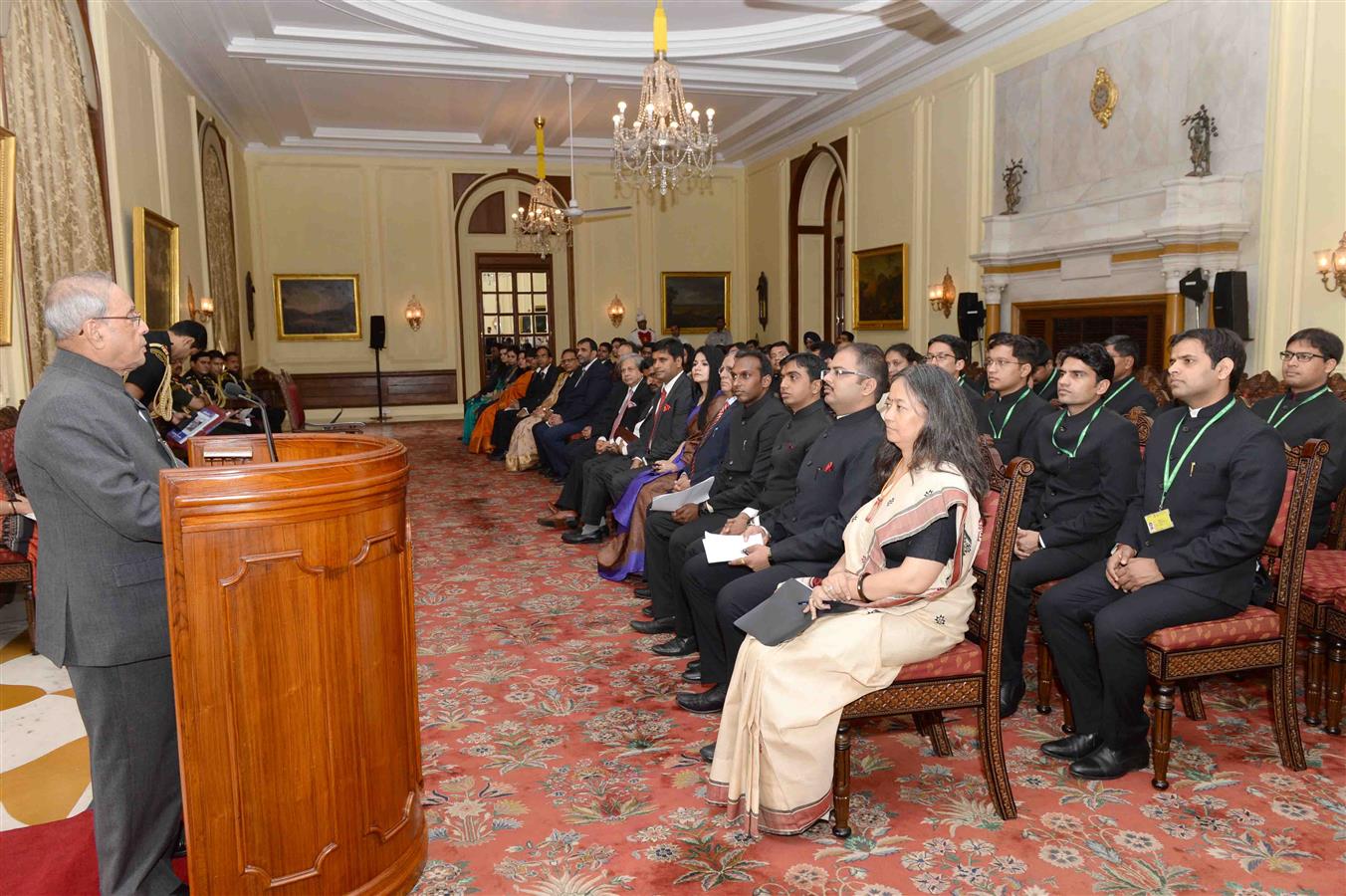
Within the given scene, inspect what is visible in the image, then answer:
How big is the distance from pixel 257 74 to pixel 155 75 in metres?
2.58

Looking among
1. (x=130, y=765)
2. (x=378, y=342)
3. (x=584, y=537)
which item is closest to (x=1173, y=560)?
(x=130, y=765)

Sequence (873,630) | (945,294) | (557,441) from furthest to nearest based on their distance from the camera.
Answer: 1. (945,294)
2. (557,441)
3. (873,630)

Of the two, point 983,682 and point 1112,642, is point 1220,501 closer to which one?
point 1112,642

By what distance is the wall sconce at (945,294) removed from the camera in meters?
10.8

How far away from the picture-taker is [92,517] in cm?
219

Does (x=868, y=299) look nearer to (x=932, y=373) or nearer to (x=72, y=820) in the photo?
(x=932, y=373)

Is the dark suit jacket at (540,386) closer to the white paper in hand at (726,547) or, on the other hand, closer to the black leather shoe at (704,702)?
the white paper in hand at (726,547)

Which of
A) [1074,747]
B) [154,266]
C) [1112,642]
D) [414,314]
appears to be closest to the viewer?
[1112,642]

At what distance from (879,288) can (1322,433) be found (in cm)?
831

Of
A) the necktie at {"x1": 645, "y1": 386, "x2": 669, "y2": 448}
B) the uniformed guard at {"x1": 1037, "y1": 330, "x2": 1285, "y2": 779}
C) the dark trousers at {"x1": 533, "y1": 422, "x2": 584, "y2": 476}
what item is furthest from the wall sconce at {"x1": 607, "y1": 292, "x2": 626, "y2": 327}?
the uniformed guard at {"x1": 1037, "y1": 330, "x2": 1285, "y2": 779}

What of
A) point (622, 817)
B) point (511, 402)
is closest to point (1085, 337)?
point (511, 402)

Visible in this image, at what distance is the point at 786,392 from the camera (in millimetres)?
4316

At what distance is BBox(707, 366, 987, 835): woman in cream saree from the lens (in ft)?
9.08

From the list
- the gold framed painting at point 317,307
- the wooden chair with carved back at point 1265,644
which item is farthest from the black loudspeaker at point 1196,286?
the gold framed painting at point 317,307
